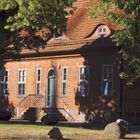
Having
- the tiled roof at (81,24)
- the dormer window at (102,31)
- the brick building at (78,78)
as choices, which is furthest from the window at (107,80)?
the tiled roof at (81,24)

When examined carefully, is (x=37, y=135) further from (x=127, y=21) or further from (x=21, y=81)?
(x=21, y=81)

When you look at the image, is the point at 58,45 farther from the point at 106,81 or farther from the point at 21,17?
the point at 21,17

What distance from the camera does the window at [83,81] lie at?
40528 mm

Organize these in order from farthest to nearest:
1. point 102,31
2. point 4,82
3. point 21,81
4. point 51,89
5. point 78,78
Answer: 1. point 4,82
2. point 21,81
3. point 51,89
4. point 78,78
5. point 102,31

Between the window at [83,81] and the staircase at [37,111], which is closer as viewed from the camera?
the staircase at [37,111]

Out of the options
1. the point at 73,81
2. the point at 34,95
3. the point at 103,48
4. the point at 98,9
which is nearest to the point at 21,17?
the point at 98,9

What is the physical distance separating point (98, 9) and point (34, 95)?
23.8 m

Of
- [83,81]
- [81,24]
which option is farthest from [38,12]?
[81,24]

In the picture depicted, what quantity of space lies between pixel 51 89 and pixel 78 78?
347 centimetres

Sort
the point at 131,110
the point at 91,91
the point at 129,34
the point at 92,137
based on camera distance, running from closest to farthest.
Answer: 1. the point at 129,34
2. the point at 92,137
3. the point at 131,110
4. the point at 91,91

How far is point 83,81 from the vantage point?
40.8 meters

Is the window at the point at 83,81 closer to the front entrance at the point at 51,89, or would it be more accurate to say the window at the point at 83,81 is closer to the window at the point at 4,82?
the front entrance at the point at 51,89

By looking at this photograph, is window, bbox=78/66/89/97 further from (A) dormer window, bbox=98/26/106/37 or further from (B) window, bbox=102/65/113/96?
(A) dormer window, bbox=98/26/106/37

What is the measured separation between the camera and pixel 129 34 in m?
22.0
